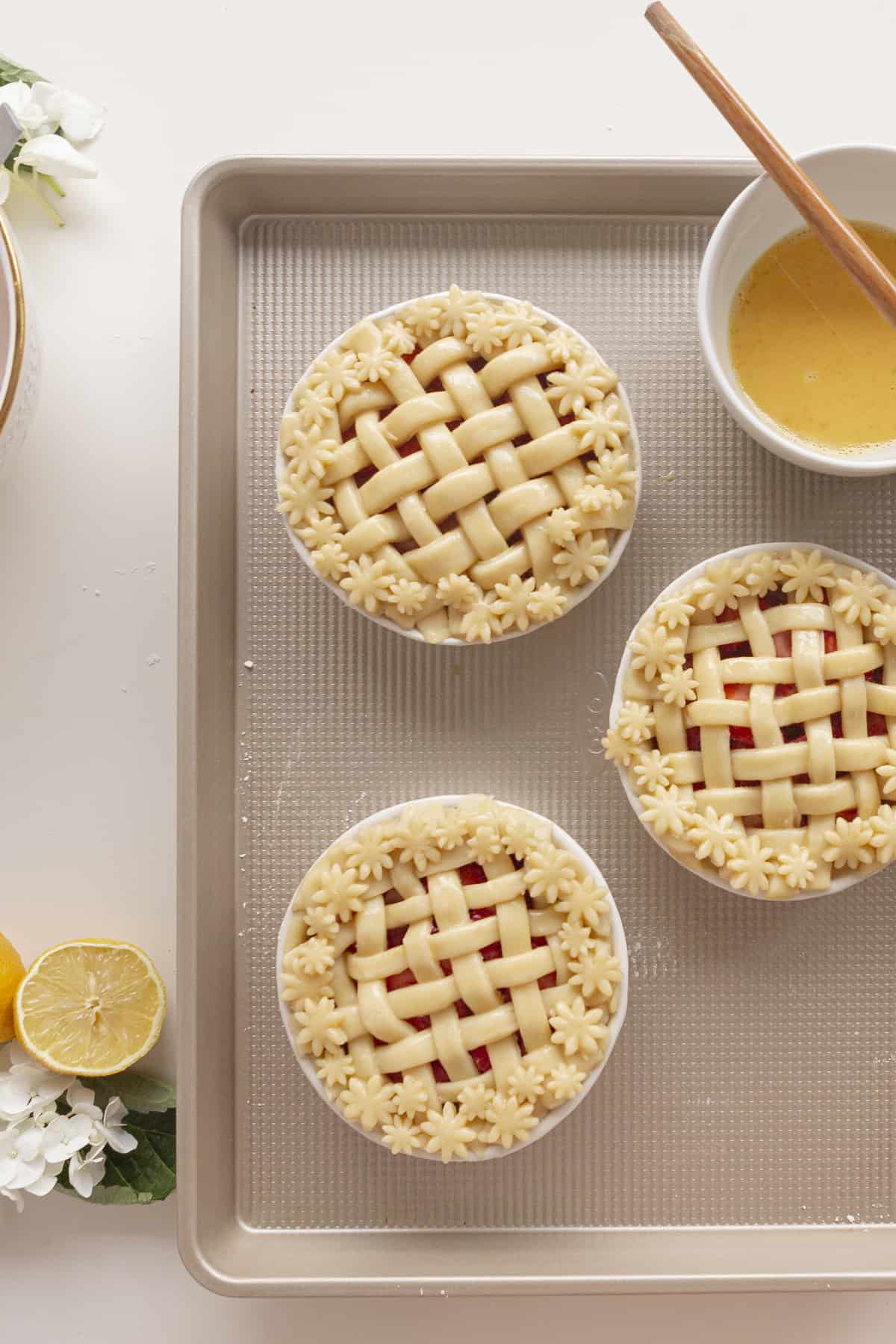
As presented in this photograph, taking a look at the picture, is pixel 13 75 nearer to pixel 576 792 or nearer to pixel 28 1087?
pixel 576 792

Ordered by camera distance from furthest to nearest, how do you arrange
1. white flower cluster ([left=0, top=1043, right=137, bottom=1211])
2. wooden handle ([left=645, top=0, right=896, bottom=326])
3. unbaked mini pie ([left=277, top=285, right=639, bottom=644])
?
white flower cluster ([left=0, top=1043, right=137, bottom=1211]) → unbaked mini pie ([left=277, top=285, right=639, bottom=644]) → wooden handle ([left=645, top=0, right=896, bottom=326])

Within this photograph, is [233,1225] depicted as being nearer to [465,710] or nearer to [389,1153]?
[389,1153]

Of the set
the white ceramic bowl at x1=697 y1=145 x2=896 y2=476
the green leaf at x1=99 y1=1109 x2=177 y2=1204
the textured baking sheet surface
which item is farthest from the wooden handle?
the green leaf at x1=99 y1=1109 x2=177 y2=1204

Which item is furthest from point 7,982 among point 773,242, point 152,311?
point 773,242

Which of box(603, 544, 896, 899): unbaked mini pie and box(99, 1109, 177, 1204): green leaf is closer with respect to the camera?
box(603, 544, 896, 899): unbaked mini pie

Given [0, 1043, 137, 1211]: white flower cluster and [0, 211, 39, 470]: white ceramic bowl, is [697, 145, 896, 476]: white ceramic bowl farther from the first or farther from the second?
[0, 1043, 137, 1211]: white flower cluster

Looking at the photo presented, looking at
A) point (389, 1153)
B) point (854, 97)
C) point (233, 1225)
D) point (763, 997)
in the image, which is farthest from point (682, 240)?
point (233, 1225)

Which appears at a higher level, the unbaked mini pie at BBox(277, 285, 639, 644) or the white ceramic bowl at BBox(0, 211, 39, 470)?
the white ceramic bowl at BBox(0, 211, 39, 470)
